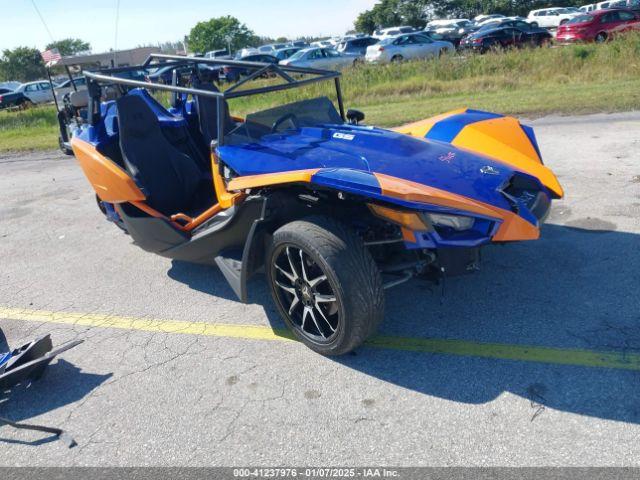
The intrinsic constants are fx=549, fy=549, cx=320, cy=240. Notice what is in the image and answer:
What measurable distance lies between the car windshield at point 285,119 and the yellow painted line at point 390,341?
51.4 inches

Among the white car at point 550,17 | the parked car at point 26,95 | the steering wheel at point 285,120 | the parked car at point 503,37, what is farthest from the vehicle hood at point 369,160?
the white car at point 550,17

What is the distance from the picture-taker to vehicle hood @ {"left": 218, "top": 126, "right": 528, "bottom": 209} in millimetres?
3080

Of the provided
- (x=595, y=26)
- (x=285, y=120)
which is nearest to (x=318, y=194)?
(x=285, y=120)

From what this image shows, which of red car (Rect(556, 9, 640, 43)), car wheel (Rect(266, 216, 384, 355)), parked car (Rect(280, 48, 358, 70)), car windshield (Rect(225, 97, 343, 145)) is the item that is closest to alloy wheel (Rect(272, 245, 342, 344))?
car wheel (Rect(266, 216, 384, 355))

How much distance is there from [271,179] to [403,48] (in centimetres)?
2263

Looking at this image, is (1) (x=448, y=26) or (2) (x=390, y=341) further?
(1) (x=448, y=26)

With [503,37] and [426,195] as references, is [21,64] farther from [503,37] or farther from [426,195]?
[426,195]

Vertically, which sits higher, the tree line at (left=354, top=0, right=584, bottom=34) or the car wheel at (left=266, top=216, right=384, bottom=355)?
the tree line at (left=354, top=0, right=584, bottom=34)

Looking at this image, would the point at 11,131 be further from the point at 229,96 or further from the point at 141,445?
the point at 141,445

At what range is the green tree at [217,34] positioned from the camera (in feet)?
236

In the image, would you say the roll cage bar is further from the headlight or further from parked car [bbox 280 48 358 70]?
parked car [bbox 280 48 358 70]

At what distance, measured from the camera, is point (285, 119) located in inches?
164

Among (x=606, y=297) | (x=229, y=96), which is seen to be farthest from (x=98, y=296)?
(x=606, y=297)

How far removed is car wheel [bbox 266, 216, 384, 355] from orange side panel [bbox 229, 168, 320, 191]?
25cm
